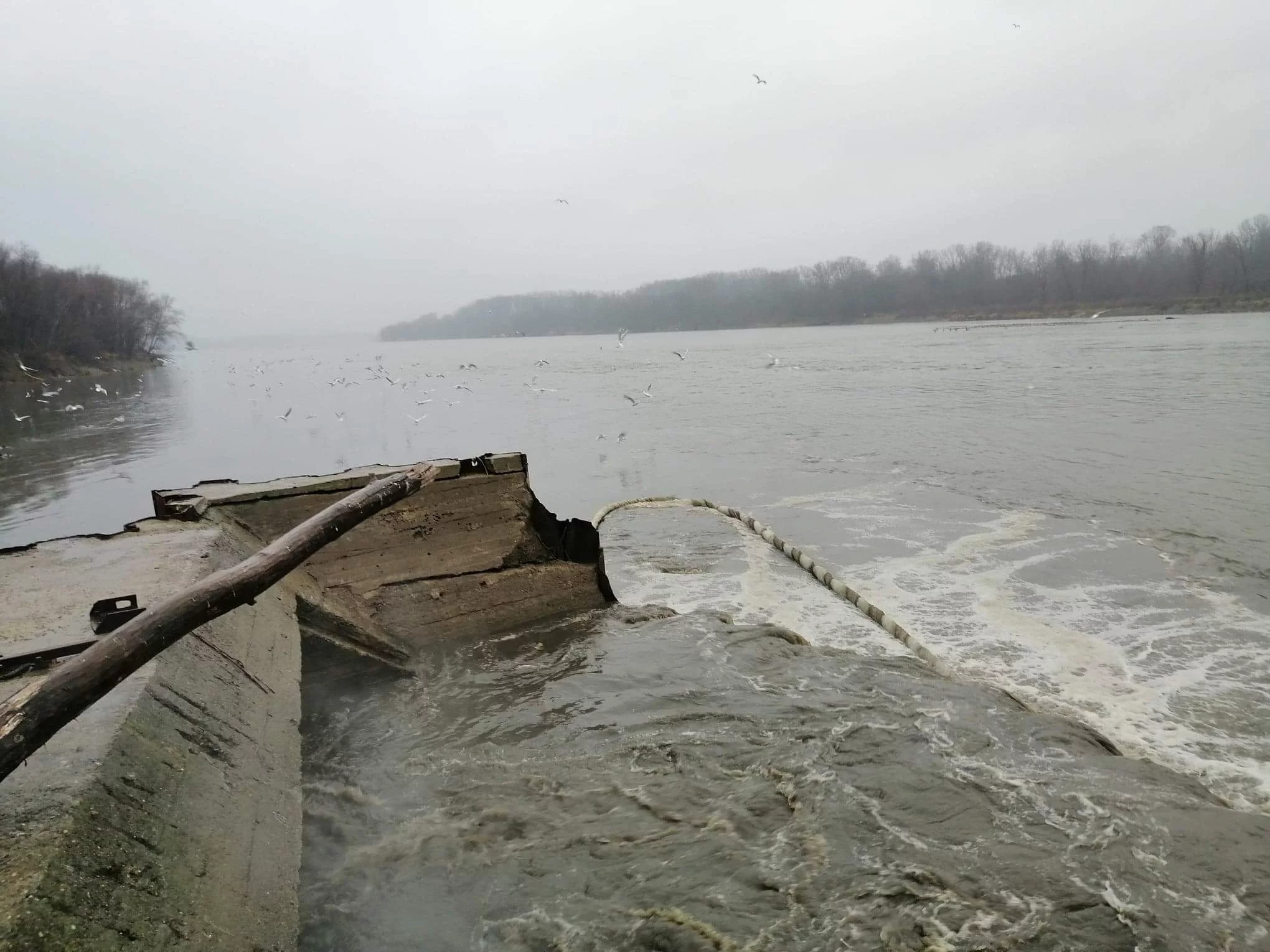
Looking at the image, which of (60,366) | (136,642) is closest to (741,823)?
(136,642)

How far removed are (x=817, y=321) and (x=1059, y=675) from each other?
406 ft

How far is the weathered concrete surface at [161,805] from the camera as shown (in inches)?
94.2

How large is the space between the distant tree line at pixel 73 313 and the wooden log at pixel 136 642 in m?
67.1

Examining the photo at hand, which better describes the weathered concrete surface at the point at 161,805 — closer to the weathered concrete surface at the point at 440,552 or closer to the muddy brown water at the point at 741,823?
the muddy brown water at the point at 741,823

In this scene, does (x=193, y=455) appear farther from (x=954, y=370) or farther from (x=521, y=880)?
(x=954, y=370)

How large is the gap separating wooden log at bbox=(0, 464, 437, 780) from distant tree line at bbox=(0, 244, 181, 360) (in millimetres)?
67056

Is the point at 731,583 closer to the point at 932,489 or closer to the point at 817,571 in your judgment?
the point at 817,571

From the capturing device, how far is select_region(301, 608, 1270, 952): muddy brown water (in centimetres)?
351

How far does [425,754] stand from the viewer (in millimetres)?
5062

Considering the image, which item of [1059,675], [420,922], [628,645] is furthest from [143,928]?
[1059,675]

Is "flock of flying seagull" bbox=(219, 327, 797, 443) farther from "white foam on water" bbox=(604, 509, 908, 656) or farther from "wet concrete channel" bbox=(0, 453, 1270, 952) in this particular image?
"wet concrete channel" bbox=(0, 453, 1270, 952)

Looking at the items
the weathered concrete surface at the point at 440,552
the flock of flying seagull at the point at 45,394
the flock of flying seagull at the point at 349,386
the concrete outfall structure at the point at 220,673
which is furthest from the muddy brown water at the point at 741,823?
the flock of flying seagull at the point at 45,394

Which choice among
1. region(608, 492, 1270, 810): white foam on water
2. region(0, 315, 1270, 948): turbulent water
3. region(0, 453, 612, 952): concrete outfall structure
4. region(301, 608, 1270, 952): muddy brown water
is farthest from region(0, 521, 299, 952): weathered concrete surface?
region(608, 492, 1270, 810): white foam on water

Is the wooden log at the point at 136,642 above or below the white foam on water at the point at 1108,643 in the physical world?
above
